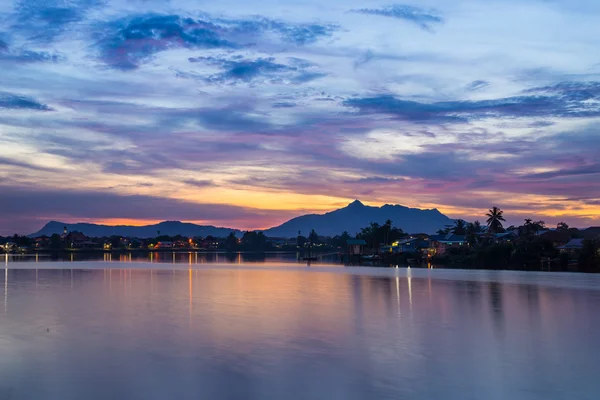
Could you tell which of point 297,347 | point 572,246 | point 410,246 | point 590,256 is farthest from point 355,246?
point 297,347

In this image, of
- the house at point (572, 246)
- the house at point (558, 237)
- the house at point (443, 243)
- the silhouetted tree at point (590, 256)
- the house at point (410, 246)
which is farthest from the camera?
the house at point (410, 246)

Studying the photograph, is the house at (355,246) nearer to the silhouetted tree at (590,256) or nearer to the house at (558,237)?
the house at (558,237)

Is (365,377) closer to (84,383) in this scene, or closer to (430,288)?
(84,383)

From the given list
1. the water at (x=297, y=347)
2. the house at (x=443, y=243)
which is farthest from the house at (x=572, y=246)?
the water at (x=297, y=347)

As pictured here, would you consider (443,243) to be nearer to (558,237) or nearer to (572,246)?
(558,237)

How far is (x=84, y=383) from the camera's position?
16641 mm

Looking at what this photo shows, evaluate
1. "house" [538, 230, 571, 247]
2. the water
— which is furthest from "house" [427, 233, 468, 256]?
the water

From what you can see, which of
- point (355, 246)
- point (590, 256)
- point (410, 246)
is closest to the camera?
point (590, 256)

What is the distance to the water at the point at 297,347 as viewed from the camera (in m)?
16.2

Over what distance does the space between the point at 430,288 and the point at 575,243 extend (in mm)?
61711

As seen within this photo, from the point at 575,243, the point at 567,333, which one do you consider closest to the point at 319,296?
the point at 567,333

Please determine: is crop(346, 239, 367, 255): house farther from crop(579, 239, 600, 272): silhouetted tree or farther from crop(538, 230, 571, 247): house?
crop(579, 239, 600, 272): silhouetted tree

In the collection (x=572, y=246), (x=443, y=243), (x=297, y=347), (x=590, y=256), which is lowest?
(x=297, y=347)

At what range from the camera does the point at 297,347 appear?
2231cm
